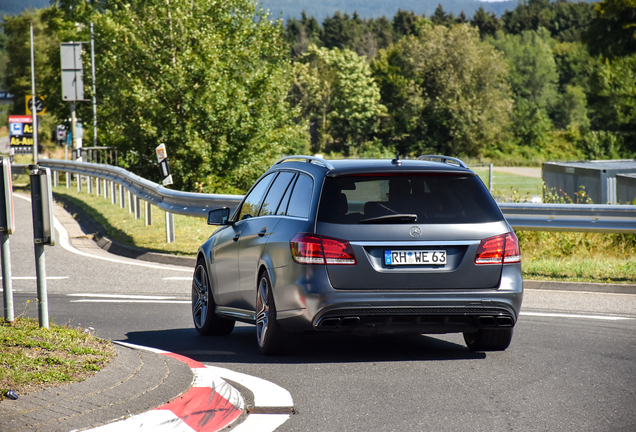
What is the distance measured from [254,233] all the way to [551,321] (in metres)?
3.24

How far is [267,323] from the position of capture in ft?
21.8

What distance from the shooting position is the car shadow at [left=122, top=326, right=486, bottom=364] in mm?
6664

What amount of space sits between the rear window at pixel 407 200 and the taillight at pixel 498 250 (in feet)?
0.55

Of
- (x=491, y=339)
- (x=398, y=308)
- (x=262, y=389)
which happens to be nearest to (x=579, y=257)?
(x=491, y=339)

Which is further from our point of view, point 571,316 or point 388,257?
point 571,316

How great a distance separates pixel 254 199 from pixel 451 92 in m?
79.3

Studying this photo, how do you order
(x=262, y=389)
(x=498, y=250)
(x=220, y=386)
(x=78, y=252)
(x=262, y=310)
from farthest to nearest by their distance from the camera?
(x=78, y=252) → (x=262, y=310) → (x=498, y=250) → (x=262, y=389) → (x=220, y=386)

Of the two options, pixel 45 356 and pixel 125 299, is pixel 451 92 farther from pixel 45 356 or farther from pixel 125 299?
pixel 45 356

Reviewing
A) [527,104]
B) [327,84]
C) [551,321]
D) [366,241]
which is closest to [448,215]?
[366,241]

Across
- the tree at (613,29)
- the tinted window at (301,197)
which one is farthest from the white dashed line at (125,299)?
the tree at (613,29)

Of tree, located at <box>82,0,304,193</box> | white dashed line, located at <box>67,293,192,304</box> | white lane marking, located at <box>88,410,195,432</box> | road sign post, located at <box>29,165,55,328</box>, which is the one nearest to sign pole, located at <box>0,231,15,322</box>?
road sign post, located at <box>29,165,55,328</box>

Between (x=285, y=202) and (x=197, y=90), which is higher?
(x=197, y=90)

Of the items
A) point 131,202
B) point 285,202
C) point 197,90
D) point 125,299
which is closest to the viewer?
point 285,202

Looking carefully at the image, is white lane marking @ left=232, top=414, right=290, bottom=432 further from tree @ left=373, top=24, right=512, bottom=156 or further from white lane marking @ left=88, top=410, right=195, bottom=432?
tree @ left=373, top=24, right=512, bottom=156
